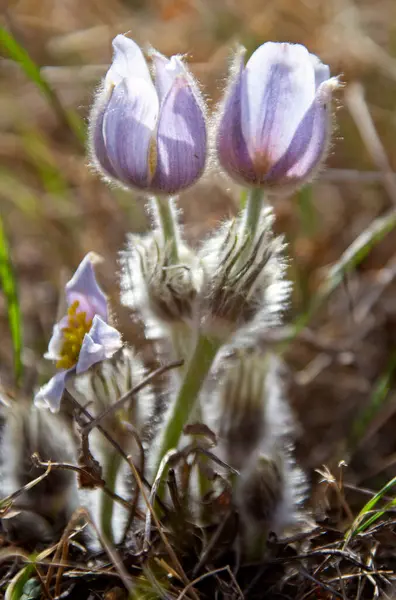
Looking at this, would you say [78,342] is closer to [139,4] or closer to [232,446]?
[232,446]

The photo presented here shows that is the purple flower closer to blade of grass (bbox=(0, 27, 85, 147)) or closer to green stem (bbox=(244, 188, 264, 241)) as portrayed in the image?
green stem (bbox=(244, 188, 264, 241))

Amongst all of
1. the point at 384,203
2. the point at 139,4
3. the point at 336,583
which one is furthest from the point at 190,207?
the point at 336,583

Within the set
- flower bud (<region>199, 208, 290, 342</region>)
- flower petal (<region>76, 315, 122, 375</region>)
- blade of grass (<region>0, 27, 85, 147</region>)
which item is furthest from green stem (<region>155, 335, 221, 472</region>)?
blade of grass (<region>0, 27, 85, 147</region>)

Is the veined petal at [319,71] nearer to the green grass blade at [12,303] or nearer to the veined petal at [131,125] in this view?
the veined petal at [131,125]

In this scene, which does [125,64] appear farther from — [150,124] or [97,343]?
[97,343]

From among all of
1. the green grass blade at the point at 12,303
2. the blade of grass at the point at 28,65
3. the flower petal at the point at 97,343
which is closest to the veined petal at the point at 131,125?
the flower petal at the point at 97,343
